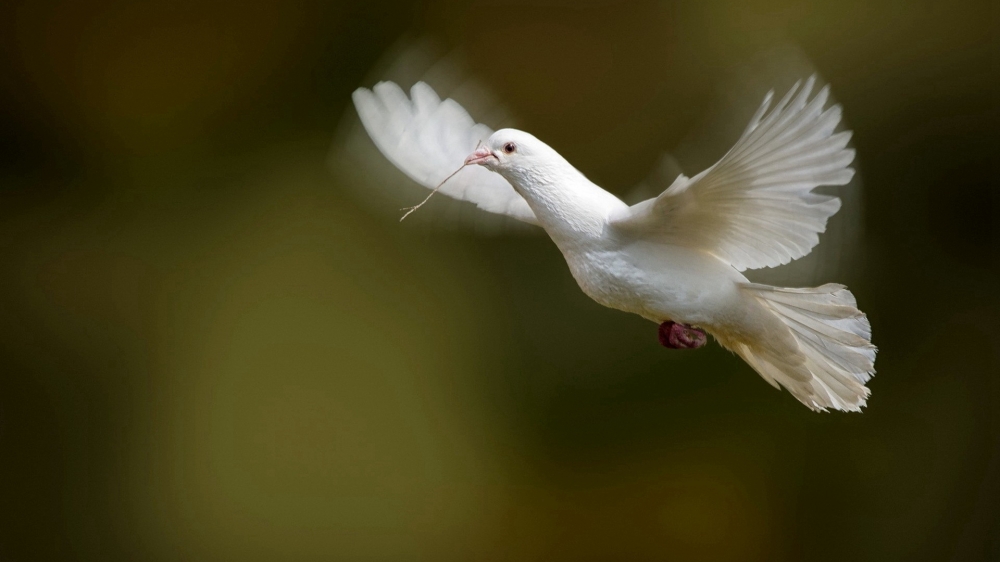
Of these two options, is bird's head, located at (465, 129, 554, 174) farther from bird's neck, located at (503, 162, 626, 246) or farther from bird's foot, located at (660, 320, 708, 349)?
bird's foot, located at (660, 320, 708, 349)

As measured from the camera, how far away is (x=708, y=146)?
3.27ft

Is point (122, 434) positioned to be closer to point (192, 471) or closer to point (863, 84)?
point (192, 471)

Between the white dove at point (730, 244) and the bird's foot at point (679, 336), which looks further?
the bird's foot at point (679, 336)

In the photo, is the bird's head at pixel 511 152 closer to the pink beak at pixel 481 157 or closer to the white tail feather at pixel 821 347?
the pink beak at pixel 481 157

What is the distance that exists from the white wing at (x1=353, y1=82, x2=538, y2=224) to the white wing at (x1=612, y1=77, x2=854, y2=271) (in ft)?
0.86

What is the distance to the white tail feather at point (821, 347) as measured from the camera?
2.71 ft

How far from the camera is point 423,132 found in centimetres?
102

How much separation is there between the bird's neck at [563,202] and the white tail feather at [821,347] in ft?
0.53

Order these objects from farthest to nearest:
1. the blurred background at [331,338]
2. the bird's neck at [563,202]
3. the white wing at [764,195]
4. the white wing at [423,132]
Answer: the blurred background at [331,338]
the white wing at [423,132]
the bird's neck at [563,202]
the white wing at [764,195]

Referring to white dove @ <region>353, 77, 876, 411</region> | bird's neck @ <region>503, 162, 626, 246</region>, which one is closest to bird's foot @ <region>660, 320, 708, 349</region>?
white dove @ <region>353, 77, 876, 411</region>

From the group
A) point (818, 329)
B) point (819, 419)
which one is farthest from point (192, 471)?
point (818, 329)

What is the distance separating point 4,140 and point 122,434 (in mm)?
659

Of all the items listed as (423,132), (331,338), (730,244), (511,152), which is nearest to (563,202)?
(511,152)

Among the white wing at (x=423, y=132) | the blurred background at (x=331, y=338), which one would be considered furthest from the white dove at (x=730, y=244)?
the blurred background at (x=331, y=338)
